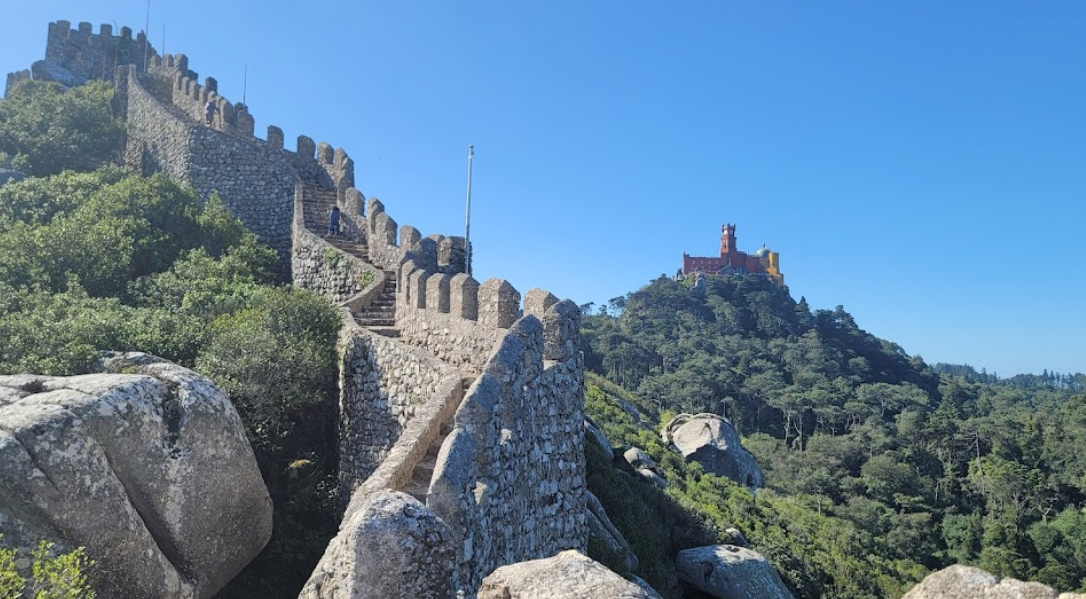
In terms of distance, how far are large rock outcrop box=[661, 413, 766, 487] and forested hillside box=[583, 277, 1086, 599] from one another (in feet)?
10.4

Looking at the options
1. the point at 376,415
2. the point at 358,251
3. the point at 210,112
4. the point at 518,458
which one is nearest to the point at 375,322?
the point at 376,415

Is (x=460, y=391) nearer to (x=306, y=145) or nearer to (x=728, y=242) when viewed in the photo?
(x=306, y=145)

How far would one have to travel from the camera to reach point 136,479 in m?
7.07

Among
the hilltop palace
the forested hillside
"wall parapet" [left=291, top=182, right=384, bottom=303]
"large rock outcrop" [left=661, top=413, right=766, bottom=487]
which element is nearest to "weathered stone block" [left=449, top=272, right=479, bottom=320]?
"wall parapet" [left=291, top=182, right=384, bottom=303]

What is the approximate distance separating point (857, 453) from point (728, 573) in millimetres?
52180

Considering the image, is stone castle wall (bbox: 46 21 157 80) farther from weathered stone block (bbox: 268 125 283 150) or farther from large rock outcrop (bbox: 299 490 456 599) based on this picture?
large rock outcrop (bbox: 299 490 456 599)

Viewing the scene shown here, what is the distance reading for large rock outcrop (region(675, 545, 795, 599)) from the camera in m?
13.7

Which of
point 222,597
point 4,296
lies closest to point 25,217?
point 4,296

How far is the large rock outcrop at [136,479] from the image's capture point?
20.1 feet

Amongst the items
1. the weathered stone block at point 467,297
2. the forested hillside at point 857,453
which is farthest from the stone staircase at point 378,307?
the forested hillside at point 857,453

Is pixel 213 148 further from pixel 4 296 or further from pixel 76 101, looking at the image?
pixel 4 296

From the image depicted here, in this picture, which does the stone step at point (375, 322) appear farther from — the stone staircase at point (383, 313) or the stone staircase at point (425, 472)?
the stone staircase at point (425, 472)

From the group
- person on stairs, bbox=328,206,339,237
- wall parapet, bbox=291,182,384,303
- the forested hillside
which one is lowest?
the forested hillside

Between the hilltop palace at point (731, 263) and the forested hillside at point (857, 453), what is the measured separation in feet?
76.8
